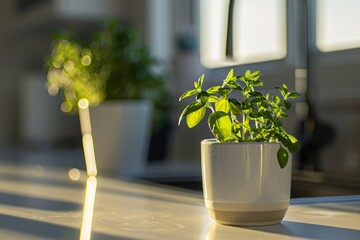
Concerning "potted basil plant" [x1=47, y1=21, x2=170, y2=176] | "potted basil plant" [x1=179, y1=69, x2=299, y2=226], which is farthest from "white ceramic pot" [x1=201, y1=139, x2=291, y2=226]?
"potted basil plant" [x1=47, y1=21, x2=170, y2=176]

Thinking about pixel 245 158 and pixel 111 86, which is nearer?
pixel 245 158

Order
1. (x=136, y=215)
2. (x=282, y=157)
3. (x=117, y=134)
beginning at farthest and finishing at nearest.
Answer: (x=117, y=134) → (x=136, y=215) → (x=282, y=157)

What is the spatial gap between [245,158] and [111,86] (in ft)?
3.13

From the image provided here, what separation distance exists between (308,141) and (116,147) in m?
0.44

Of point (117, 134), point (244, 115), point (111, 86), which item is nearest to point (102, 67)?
point (111, 86)

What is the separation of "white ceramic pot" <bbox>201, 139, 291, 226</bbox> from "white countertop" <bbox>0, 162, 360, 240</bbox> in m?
0.02

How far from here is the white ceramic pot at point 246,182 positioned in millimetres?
766

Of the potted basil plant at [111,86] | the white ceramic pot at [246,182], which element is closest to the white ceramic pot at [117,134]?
the potted basil plant at [111,86]

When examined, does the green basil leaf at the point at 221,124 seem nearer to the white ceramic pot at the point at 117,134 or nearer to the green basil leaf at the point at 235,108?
the green basil leaf at the point at 235,108

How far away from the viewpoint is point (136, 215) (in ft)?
2.97

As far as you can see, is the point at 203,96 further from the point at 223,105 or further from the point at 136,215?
the point at 136,215

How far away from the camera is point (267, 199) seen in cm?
77

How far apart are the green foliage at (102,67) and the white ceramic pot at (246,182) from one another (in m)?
0.89

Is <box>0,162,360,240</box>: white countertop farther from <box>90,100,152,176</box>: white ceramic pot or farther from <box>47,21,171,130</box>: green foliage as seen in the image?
<box>47,21,171,130</box>: green foliage
